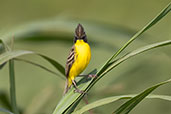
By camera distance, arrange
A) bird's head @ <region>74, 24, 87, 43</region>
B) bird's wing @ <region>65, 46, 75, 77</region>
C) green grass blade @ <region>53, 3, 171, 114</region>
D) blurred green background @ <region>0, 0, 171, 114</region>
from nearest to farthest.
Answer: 1. green grass blade @ <region>53, 3, 171, 114</region>
2. bird's head @ <region>74, 24, 87, 43</region>
3. bird's wing @ <region>65, 46, 75, 77</region>
4. blurred green background @ <region>0, 0, 171, 114</region>

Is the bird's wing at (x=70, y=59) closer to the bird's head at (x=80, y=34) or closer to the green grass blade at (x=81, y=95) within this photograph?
the bird's head at (x=80, y=34)

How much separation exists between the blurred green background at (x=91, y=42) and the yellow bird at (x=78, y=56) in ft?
1.11

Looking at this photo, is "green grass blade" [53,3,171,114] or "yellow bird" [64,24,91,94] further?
"yellow bird" [64,24,91,94]

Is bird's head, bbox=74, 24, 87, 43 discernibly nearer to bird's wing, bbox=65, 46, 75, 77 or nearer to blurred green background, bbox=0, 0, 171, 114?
bird's wing, bbox=65, 46, 75, 77

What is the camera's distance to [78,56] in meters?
3.26

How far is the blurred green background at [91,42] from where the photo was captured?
3.78 metres

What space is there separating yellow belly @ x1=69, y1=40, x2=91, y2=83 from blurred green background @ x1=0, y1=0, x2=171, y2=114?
332 millimetres

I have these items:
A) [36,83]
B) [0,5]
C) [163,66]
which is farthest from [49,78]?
[0,5]

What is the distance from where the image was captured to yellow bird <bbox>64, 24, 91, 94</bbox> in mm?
3219

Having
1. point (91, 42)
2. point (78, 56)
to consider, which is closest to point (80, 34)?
point (78, 56)

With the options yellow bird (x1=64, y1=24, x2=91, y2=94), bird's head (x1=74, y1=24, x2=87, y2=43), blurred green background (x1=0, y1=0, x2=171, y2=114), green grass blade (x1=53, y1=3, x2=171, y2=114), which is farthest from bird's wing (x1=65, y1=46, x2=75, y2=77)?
green grass blade (x1=53, y1=3, x2=171, y2=114)

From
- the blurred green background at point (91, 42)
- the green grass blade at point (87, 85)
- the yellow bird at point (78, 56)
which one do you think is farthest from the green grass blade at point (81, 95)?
the yellow bird at point (78, 56)

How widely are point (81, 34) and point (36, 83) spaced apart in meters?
5.14

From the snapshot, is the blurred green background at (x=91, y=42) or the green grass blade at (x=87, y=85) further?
the blurred green background at (x=91, y=42)
